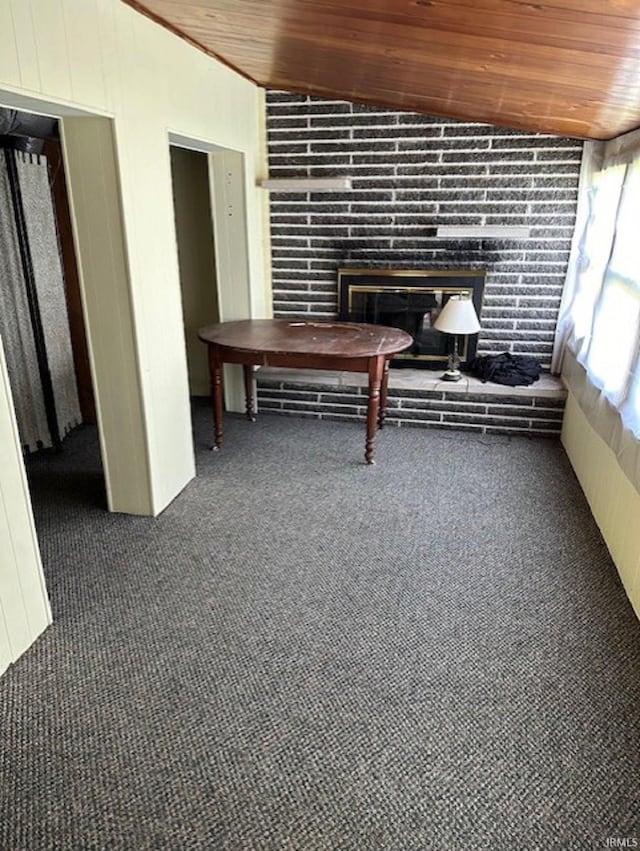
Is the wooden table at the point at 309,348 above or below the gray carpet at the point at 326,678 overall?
above

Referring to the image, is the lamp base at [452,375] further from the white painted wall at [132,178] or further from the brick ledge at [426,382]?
the white painted wall at [132,178]

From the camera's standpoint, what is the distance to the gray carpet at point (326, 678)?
153 centimetres

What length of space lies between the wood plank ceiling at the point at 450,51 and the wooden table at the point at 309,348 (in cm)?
135

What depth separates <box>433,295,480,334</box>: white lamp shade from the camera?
3820mm

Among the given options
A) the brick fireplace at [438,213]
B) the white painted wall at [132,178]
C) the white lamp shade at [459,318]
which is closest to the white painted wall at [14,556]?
the white painted wall at [132,178]

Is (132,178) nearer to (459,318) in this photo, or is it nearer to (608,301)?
(459,318)

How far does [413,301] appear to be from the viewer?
4.24m

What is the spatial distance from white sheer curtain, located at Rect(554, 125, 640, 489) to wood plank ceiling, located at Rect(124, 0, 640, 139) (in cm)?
25

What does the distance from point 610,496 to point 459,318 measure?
1555 mm

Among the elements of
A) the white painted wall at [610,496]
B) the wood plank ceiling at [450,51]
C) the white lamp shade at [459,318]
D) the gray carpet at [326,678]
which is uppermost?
the wood plank ceiling at [450,51]

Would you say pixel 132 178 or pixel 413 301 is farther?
pixel 413 301

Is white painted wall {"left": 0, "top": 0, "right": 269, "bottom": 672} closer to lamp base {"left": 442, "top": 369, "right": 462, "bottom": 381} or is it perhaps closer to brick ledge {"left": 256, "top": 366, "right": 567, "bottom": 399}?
brick ledge {"left": 256, "top": 366, "right": 567, "bottom": 399}

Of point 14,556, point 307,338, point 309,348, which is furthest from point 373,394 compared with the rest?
point 14,556

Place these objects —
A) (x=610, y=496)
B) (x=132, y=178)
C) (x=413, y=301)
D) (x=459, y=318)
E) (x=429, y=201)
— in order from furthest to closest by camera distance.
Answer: (x=413, y=301)
(x=429, y=201)
(x=459, y=318)
(x=610, y=496)
(x=132, y=178)
